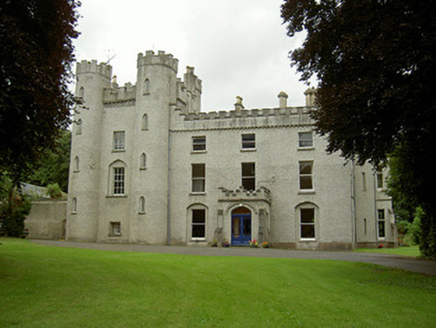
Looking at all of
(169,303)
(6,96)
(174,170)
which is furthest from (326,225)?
(6,96)

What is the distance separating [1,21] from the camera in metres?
10.3

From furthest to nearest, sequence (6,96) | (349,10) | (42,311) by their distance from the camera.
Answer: (349,10)
(6,96)
(42,311)

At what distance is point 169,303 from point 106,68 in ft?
108

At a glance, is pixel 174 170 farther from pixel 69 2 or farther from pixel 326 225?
pixel 69 2

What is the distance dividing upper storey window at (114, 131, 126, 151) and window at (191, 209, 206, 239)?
813 centimetres

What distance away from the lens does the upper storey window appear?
38.9m

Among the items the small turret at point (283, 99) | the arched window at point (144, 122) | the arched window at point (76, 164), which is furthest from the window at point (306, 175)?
the arched window at point (76, 164)

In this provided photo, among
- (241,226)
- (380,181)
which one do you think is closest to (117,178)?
(241,226)

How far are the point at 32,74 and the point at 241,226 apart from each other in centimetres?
2502

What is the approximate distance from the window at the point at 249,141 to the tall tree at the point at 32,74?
2331 centimetres

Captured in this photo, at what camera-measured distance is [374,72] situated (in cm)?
1379

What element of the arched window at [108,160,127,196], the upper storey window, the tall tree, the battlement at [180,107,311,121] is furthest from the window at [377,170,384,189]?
the tall tree

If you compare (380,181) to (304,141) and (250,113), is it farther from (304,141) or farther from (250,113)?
(250,113)

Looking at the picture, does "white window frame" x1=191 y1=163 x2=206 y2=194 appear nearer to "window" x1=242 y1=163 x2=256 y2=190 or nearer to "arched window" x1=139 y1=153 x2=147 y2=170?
"window" x1=242 y1=163 x2=256 y2=190
